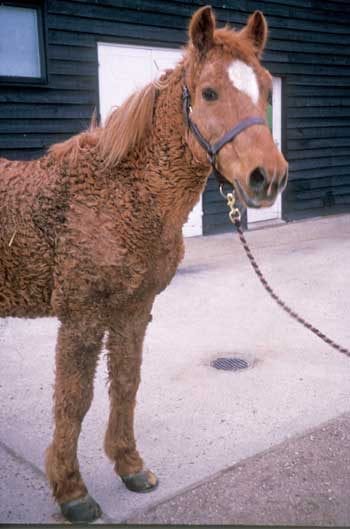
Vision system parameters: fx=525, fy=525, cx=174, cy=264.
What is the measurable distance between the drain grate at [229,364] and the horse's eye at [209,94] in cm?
236

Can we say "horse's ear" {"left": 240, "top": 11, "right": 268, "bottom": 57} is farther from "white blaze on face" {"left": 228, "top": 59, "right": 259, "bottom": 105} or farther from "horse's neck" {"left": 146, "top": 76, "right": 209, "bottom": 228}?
"horse's neck" {"left": 146, "top": 76, "right": 209, "bottom": 228}

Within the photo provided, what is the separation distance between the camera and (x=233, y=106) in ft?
6.37

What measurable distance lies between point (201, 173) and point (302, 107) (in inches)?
324

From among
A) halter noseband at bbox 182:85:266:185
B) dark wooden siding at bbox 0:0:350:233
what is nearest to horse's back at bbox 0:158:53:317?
halter noseband at bbox 182:85:266:185

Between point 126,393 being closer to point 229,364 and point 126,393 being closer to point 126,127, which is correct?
point 126,127

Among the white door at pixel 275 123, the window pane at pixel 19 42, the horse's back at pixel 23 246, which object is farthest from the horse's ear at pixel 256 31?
the white door at pixel 275 123

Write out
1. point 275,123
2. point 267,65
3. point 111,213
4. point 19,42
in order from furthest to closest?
point 275,123 → point 267,65 → point 19,42 → point 111,213

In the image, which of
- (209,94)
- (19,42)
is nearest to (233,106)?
(209,94)

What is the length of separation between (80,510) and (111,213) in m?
1.31

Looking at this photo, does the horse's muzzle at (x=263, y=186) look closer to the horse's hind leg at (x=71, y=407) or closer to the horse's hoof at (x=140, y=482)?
the horse's hind leg at (x=71, y=407)

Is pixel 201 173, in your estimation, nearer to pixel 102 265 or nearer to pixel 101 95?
pixel 102 265

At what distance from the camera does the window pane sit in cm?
643

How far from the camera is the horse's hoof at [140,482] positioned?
2.54 metres

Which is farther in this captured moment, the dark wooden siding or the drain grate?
the dark wooden siding
